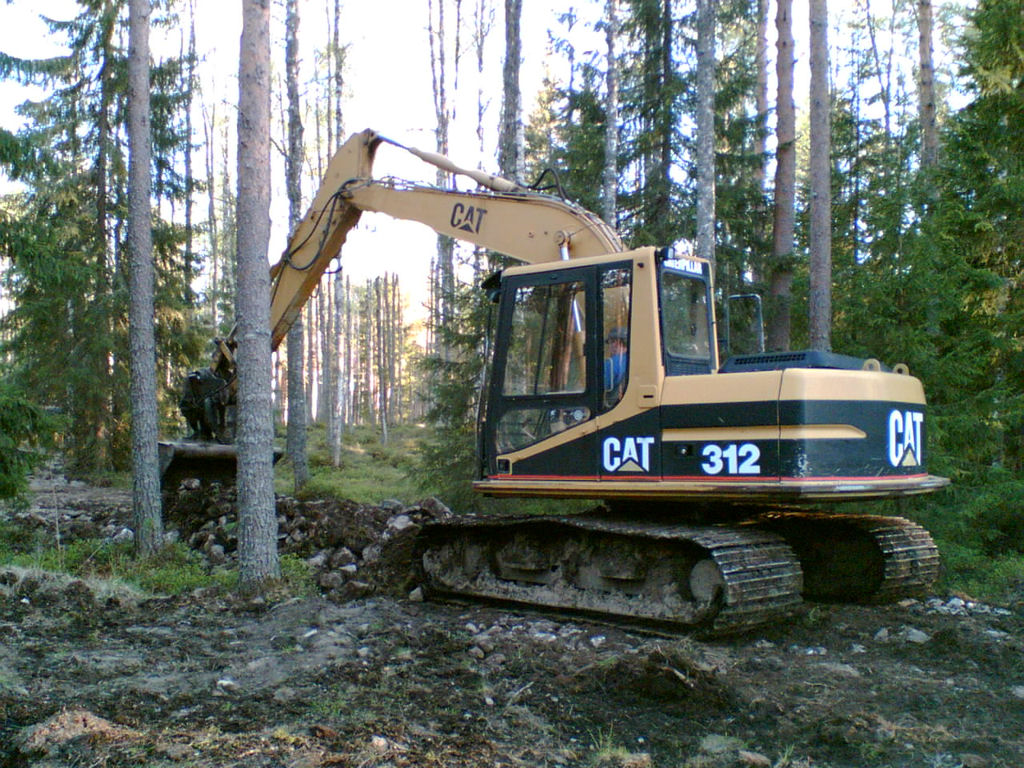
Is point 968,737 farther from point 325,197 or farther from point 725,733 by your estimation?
point 325,197

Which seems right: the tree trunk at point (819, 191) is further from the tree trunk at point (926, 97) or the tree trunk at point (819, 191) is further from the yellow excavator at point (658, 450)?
the yellow excavator at point (658, 450)

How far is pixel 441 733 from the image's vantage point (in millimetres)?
4199

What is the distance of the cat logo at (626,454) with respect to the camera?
629 centimetres

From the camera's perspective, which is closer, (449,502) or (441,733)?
(441,733)

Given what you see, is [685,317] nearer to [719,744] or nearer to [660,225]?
[719,744]

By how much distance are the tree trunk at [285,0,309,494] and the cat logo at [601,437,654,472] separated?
898cm

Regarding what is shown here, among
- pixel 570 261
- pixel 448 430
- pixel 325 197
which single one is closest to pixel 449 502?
pixel 448 430

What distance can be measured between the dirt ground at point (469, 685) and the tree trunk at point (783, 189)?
6.60 meters

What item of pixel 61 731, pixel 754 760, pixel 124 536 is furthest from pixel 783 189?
pixel 61 731

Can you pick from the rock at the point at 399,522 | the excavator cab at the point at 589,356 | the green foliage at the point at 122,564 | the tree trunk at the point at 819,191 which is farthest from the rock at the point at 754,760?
the tree trunk at the point at 819,191

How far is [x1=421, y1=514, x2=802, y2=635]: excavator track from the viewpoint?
19.6ft

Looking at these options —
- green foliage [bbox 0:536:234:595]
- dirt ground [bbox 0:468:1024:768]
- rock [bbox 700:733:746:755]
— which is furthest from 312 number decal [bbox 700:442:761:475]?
green foliage [bbox 0:536:234:595]

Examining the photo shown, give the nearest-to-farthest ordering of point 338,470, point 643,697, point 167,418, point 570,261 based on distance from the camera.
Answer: point 643,697
point 570,261
point 167,418
point 338,470

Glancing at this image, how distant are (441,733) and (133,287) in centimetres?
643
